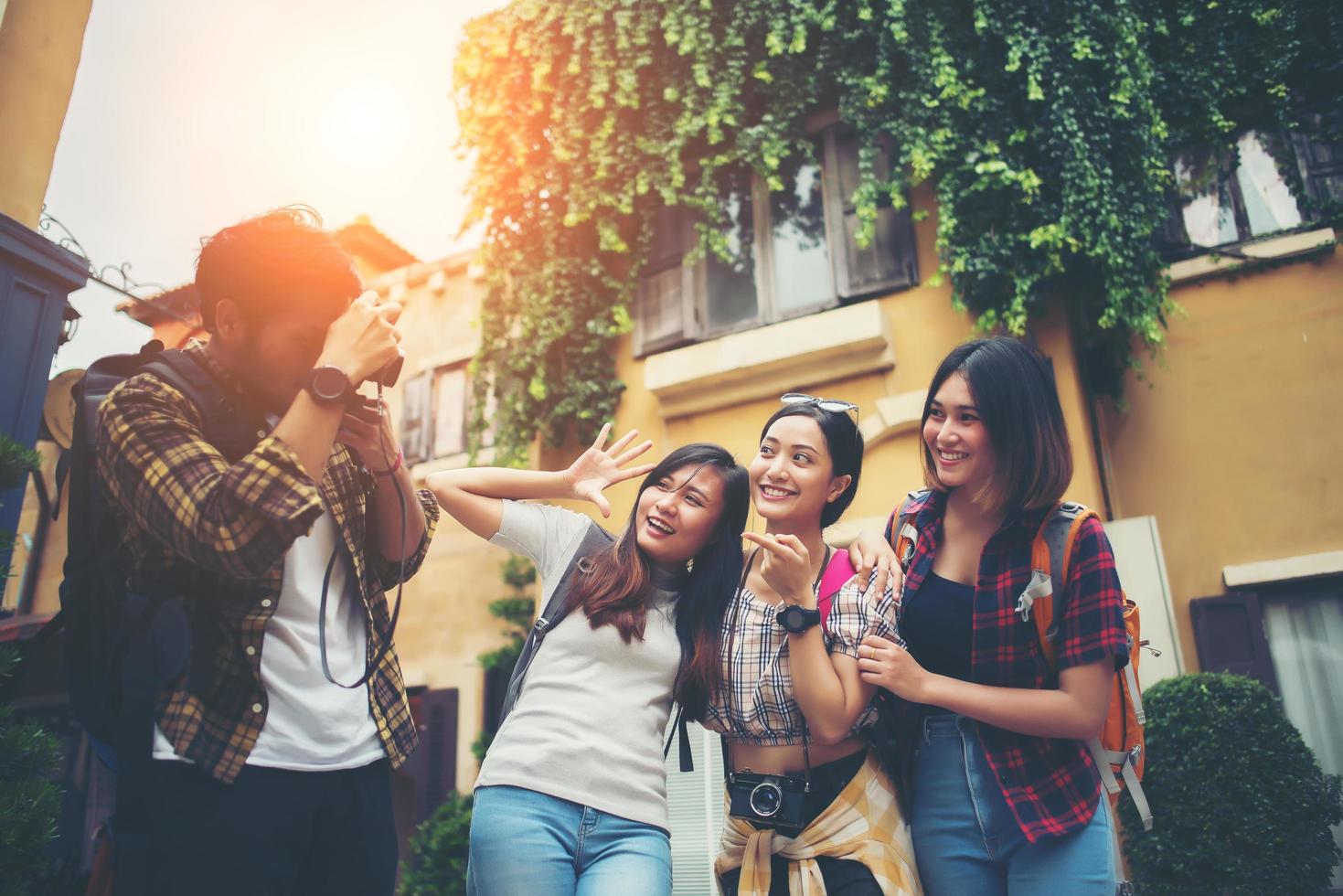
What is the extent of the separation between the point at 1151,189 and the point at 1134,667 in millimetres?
4776

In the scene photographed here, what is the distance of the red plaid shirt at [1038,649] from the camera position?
2.33m

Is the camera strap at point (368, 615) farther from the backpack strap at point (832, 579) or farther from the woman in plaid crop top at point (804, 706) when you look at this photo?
the backpack strap at point (832, 579)

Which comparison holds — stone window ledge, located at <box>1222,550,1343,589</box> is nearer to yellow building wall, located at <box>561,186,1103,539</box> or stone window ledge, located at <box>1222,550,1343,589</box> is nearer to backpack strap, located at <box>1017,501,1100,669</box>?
yellow building wall, located at <box>561,186,1103,539</box>

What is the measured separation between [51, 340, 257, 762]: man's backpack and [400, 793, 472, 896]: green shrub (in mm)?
5970

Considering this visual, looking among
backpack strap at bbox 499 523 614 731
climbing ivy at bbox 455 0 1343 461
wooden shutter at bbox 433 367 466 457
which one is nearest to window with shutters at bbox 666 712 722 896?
climbing ivy at bbox 455 0 1343 461

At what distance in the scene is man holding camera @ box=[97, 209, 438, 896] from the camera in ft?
6.09

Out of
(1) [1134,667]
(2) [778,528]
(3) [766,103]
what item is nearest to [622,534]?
(2) [778,528]

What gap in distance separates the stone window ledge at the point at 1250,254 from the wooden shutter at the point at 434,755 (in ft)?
22.8

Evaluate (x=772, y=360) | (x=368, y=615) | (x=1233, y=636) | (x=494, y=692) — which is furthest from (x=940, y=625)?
(x=494, y=692)

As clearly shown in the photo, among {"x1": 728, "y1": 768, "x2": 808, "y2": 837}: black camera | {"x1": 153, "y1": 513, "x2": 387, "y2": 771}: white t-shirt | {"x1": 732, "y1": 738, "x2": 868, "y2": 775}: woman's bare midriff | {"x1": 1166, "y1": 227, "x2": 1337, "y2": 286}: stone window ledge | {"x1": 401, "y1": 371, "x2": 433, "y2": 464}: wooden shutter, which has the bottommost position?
{"x1": 728, "y1": 768, "x2": 808, "y2": 837}: black camera

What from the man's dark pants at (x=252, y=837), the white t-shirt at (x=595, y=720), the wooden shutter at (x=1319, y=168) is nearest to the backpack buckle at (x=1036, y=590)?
the white t-shirt at (x=595, y=720)

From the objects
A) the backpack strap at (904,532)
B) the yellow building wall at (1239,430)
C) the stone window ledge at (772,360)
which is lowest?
the backpack strap at (904,532)

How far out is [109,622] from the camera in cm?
191

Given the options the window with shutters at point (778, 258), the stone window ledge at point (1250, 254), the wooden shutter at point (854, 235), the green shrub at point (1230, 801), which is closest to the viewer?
the green shrub at point (1230, 801)
